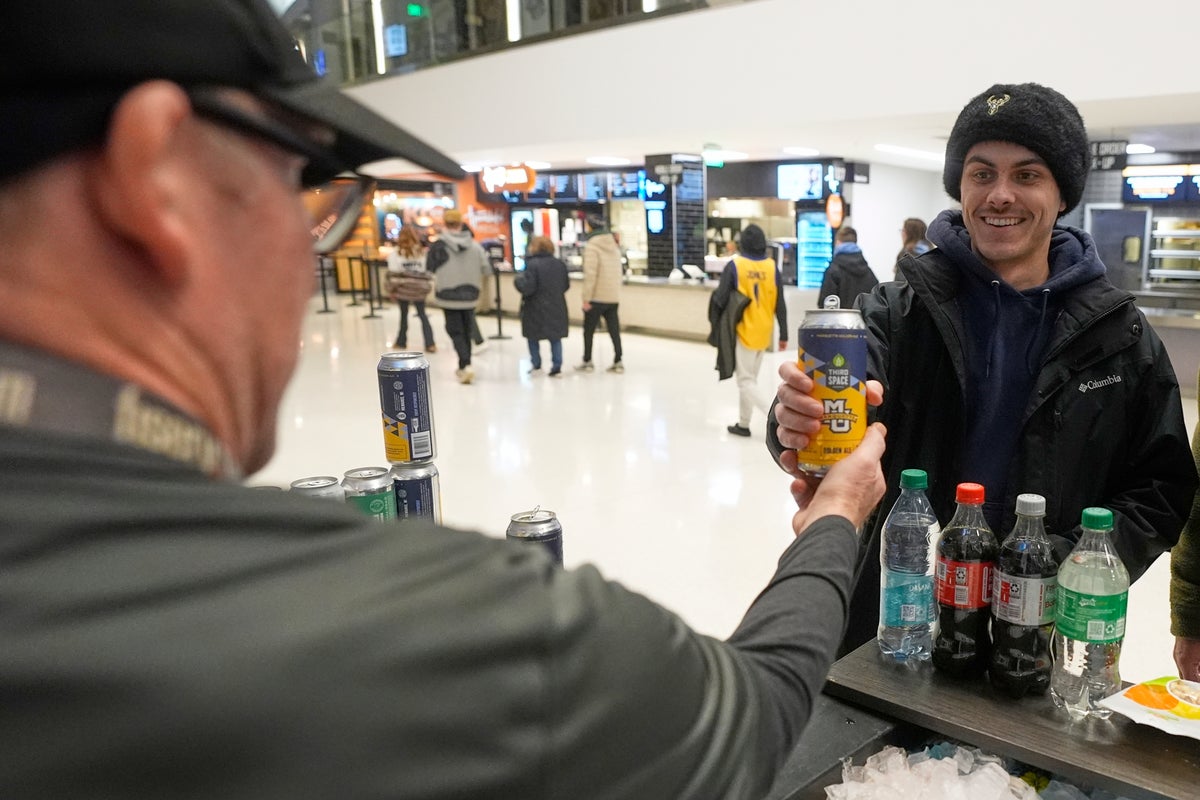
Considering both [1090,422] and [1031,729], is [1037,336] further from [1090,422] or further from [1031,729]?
[1031,729]

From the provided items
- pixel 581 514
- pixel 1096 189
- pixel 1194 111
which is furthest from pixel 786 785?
pixel 1096 189

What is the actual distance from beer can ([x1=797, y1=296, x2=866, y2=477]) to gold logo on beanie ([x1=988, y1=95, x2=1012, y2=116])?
0.76 metres

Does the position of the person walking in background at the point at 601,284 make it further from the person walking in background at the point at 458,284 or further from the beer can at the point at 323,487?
the beer can at the point at 323,487

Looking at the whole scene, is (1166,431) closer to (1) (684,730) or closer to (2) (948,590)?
(2) (948,590)

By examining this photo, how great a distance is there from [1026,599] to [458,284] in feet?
27.0

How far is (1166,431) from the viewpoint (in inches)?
66.3

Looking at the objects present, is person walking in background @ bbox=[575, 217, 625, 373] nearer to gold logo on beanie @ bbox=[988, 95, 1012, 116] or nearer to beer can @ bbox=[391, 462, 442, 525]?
gold logo on beanie @ bbox=[988, 95, 1012, 116]

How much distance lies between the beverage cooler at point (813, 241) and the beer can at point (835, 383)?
41.4ft

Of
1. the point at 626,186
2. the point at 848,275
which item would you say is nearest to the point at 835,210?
the point at 626,186

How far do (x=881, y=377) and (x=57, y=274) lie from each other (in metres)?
1.57

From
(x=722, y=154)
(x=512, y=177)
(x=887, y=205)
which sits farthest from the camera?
(x=512, y=177)

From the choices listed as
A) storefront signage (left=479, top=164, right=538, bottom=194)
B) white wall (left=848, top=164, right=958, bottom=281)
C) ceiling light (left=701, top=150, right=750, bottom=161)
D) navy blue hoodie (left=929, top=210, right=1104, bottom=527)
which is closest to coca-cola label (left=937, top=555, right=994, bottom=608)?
navy blue hoodie (left=929, top=210, right=1104, bottom=527)

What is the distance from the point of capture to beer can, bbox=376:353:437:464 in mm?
1647

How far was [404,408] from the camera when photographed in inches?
65.3
